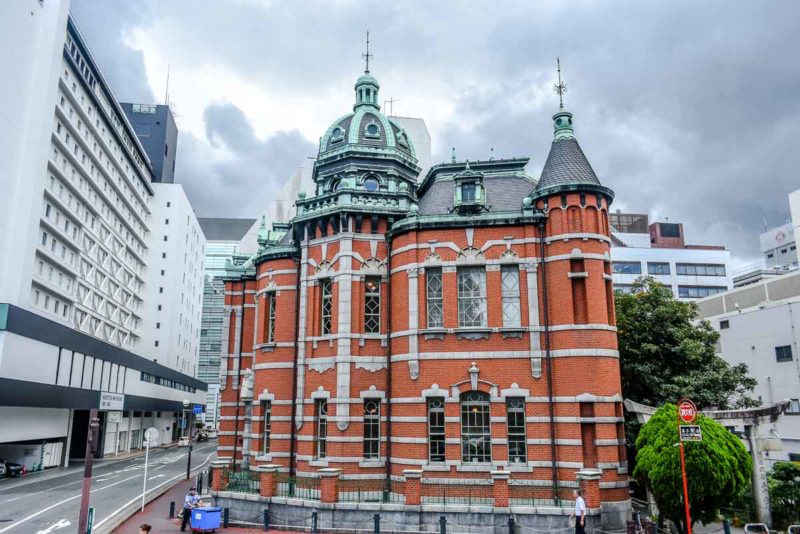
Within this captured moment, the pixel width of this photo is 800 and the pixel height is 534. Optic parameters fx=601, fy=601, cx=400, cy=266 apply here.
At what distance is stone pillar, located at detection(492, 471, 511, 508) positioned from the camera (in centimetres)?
1905

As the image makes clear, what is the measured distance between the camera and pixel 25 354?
36219 mm

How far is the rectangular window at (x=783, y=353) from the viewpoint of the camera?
39969 mm

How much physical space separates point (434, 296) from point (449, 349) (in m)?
2.25

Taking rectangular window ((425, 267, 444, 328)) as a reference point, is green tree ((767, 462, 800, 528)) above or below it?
below

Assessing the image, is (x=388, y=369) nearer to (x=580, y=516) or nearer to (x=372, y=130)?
(x=580, y=516)

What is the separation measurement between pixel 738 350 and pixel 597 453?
1157 inches

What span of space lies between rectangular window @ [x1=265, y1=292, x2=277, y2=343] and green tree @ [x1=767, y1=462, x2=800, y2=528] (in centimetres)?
2090

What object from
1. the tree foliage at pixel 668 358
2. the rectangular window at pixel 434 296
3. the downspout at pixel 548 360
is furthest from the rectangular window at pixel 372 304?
the tree foliage at pixel 668 358

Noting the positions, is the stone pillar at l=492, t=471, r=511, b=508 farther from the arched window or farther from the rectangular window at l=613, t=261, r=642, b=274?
the rectangular window at l=613, t=261, r=642, b=274

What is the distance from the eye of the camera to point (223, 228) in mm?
149375

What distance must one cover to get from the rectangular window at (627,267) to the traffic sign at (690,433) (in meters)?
63.8

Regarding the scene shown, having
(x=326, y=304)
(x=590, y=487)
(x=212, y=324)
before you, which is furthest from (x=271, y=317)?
(x=212, y=324)

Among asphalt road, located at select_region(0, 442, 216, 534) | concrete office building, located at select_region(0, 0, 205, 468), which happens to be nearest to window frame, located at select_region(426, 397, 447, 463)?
concrete office building, located at select_region(0, 0, 205, 468)

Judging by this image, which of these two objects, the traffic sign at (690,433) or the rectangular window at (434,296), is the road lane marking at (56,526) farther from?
the traffic sign at (690,433)
